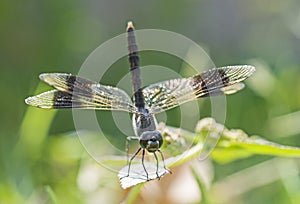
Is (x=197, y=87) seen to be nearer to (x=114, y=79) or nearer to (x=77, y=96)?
(x=77, y=96)

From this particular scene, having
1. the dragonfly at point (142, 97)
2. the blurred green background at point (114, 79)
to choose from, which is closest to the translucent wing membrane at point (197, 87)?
the dragonfly at point (142, 97)

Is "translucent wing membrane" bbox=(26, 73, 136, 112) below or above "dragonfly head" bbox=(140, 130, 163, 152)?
above

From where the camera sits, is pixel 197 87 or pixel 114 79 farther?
pixel 114 79

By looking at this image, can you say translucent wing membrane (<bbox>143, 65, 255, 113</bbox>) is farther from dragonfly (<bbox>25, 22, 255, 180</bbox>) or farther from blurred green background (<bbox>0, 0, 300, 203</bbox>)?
blurred green background (<bbox>0, 0, 300, 203</bbox>)

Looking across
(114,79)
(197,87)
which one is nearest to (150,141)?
(197,87)

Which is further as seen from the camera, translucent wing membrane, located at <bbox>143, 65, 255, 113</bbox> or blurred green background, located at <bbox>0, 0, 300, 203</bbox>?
blurred green background, located at <bbox>0, 0, 300, 203</bbox>

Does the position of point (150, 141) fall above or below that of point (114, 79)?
below

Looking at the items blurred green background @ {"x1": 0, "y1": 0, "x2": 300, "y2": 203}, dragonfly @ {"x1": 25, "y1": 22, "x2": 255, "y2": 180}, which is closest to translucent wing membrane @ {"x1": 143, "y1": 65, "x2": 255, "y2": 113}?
dragonfly @ {"x1": 25, "y1": 22, "x2": 255, "y2": 180}

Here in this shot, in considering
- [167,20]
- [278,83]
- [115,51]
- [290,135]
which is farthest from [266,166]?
[167,20]
